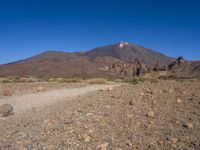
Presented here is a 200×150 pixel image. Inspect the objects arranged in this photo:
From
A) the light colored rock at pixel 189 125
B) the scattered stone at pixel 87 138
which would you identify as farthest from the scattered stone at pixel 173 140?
the scattered stone at pixel 87 138

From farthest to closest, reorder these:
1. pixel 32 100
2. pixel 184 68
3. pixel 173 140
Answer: pixel 184 68 → pixel 32 100 → pixel 173 140

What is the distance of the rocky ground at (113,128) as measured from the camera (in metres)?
6.96

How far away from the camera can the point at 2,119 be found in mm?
11039

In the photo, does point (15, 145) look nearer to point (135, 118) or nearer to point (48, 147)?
point (48, 147)

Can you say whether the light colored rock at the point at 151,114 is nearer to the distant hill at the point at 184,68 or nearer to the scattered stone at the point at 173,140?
the scattered stone at the point at 173,140

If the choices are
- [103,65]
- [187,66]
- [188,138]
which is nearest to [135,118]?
[188,138]

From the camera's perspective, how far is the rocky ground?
6965 mm

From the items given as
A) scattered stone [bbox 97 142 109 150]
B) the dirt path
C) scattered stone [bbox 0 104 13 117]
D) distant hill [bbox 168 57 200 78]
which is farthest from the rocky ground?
distant hill [bbox 168 57 200 78]

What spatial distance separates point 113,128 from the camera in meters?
8.23

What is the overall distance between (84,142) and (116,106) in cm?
422

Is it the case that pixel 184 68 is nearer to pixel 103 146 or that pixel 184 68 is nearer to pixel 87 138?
pixel 87 138

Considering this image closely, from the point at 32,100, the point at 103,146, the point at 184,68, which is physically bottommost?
the point at 103,146

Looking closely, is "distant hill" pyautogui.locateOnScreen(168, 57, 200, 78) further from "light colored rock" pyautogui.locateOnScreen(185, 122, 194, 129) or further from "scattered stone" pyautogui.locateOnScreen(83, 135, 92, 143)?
"scattered stone" pyautogui.locateOnScreen(83, 135, 92, 143)

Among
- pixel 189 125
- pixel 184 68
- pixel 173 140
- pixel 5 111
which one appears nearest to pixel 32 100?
pixel 5 111
